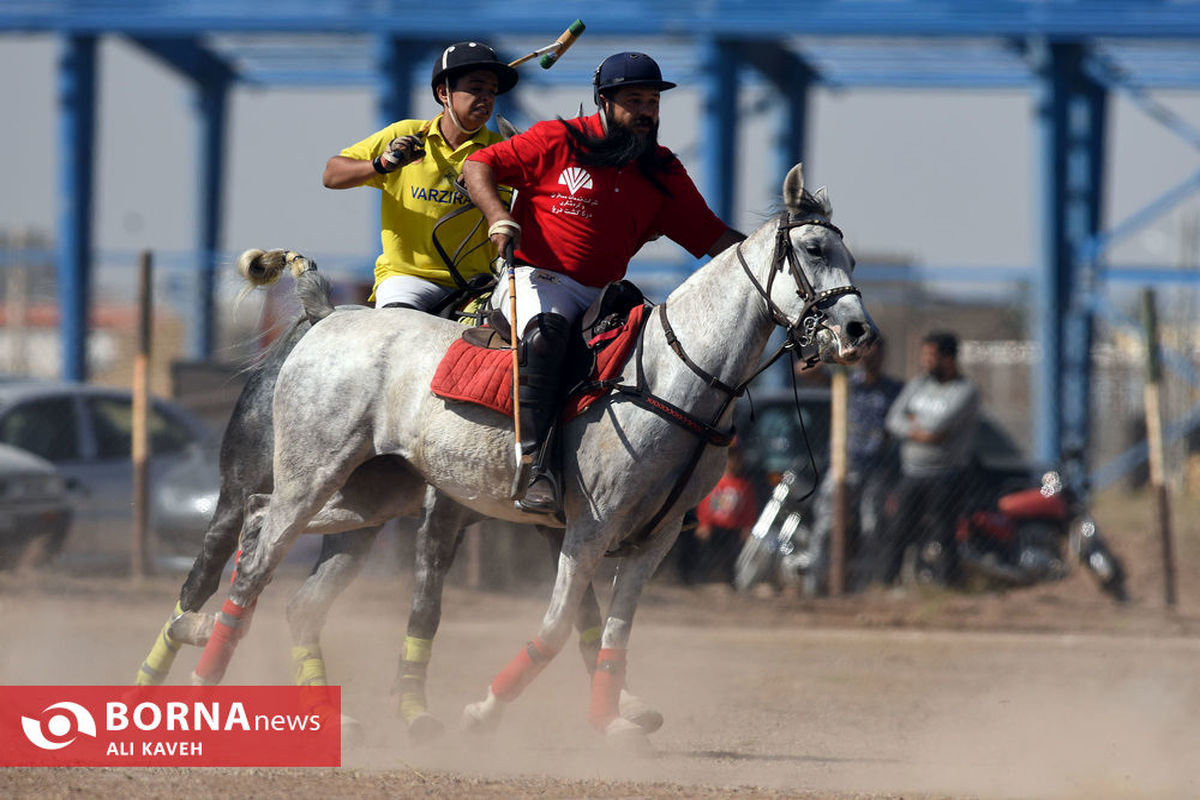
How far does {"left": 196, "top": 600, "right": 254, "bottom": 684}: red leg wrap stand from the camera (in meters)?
7.22

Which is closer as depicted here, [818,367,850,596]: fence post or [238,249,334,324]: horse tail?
[238,249,334,324]: horse tail

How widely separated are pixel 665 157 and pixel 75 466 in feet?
28.4

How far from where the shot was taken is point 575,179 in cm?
671

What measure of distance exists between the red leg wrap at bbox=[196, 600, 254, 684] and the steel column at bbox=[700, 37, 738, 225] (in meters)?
14.8

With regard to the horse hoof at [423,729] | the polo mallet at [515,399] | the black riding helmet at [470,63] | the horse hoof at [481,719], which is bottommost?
the horse hoof at [423,729]

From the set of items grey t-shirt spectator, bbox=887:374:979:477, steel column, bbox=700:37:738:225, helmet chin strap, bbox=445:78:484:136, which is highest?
steel column, bbox=700:37:738:225

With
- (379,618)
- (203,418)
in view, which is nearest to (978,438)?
(379,618)

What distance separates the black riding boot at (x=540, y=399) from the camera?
6.43 meters

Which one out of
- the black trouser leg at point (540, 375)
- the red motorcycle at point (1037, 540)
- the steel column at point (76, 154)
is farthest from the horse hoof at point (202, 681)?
the steel column at point (76, 154)

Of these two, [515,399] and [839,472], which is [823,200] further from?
[839,472]

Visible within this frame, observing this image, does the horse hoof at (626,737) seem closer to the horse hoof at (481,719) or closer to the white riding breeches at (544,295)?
the horse hoof at (481,719)

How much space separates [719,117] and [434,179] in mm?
14502

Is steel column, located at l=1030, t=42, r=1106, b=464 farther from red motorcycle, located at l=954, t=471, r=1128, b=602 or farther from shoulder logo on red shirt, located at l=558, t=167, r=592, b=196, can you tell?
shoulder logo on red shirt, located at l=558, t=167, r=592, b=196

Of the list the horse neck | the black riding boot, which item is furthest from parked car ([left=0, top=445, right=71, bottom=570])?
the horse neck
